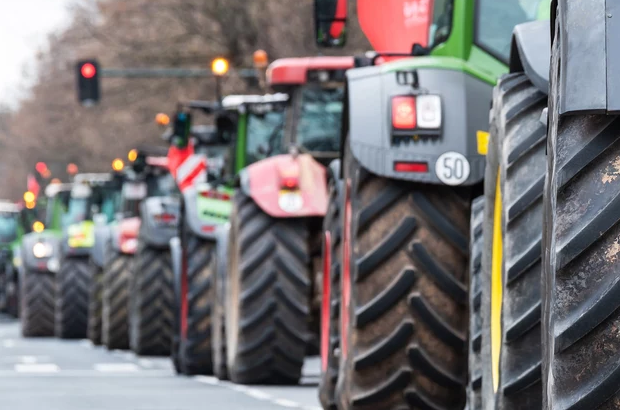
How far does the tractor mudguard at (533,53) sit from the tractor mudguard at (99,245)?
19096 millimetres

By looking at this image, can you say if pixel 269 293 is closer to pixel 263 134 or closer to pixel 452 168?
pixel 263 134

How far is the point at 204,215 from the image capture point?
16938 mm

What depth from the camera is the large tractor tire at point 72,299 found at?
92.9 ft

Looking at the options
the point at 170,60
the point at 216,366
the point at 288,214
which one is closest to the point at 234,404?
the point at 288,214

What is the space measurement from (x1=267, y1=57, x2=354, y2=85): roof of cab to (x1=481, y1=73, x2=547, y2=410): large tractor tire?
354 inches

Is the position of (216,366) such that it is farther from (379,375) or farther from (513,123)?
(513,123)

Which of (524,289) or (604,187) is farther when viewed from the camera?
(524,289)

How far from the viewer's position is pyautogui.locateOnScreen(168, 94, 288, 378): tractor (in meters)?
16.8

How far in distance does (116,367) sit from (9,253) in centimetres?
2314

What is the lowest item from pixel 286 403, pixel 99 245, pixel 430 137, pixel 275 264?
pixel 99 245

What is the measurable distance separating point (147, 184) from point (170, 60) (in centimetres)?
2358

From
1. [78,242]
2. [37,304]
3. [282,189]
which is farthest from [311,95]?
[37,304]

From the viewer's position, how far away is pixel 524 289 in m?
5.78

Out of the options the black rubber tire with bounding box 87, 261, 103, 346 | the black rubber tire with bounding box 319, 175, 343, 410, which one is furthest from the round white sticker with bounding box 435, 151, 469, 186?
the black rubber tire with bounding box 87, 261, 103, 346
